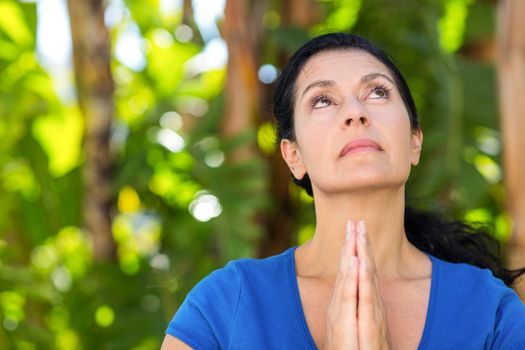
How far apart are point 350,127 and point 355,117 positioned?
2 cm

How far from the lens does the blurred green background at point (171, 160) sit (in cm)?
359

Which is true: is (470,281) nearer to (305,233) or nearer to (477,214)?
(477,214)

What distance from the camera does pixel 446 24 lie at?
4762mm

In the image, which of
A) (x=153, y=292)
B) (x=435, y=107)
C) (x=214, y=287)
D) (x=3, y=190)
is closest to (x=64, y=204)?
(x=3, y=190)

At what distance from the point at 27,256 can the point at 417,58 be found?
2.13 meters

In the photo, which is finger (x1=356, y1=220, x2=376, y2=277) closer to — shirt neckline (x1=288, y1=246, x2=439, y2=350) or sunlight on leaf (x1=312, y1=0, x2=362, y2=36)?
shirt neckline (x1=288, y1=246, x2=439, y2=350)

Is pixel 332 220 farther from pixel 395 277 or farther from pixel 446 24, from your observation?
pixel 446 24

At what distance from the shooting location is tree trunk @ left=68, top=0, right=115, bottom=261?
3578mm

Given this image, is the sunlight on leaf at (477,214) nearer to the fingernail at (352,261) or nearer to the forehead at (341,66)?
the forehead at (341,66)

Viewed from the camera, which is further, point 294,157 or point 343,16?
point 343,16

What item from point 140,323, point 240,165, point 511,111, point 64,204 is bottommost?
point 140,323

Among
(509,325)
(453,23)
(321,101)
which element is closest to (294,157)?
(321,101)

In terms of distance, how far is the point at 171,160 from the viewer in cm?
379

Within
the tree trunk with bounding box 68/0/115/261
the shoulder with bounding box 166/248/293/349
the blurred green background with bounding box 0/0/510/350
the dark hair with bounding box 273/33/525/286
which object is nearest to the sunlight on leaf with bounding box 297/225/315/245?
the blurred green background with bounding box 0/0/510/350
